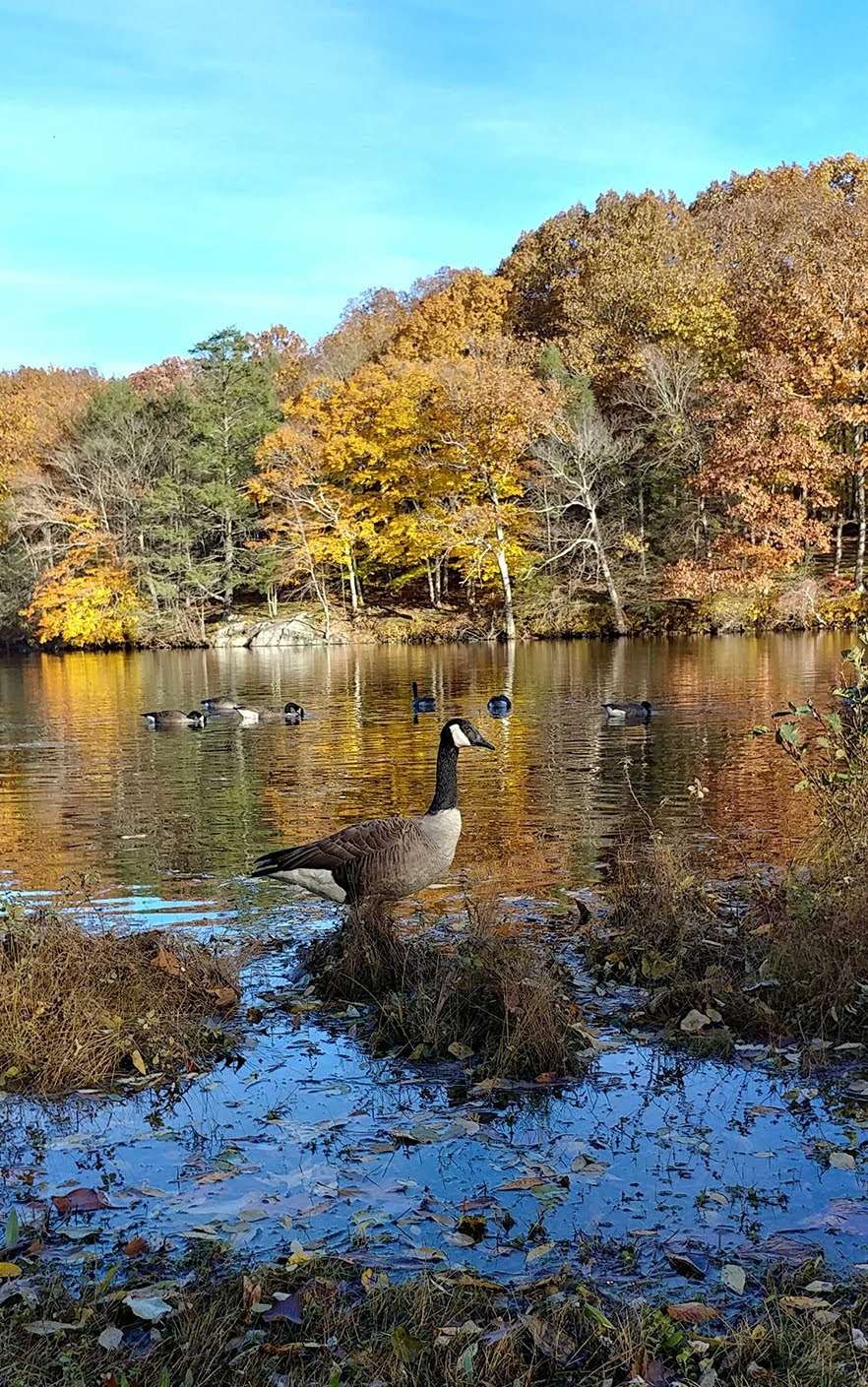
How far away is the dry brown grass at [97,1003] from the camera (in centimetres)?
627

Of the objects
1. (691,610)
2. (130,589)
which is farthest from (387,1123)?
(130,589)

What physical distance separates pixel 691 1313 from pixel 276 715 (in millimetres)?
24744

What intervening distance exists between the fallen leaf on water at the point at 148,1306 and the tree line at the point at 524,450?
149 feet

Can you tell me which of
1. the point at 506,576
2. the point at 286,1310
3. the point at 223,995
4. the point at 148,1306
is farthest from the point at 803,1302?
the point at 506,576

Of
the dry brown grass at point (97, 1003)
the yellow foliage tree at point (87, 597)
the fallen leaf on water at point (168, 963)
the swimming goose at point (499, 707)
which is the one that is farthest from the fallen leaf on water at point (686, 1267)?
the yellow foliage tree at point (87, 597)

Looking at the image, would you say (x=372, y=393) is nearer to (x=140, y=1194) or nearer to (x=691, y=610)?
(x=691, y=610)

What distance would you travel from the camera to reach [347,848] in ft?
28.0

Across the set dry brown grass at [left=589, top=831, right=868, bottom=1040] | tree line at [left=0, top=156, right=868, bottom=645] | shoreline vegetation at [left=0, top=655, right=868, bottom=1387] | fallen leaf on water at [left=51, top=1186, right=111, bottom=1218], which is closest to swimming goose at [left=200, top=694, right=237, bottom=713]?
shoreline vegetation at [left=0, top=655, right=868, bottom=1387]

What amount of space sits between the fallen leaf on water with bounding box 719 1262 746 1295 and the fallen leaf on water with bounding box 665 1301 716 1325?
0.20 metres

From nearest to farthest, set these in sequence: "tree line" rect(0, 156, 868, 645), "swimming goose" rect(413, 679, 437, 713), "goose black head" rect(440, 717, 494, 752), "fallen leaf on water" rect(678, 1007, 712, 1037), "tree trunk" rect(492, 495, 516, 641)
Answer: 1. "fallen leaf on water" rect(678, 1007, 712, 1037)
2. "goose black head" rect(440, 717, 494, 752)
3. "swimming goose" rect(413, 679, 437, 713)
4. "tree line" rect(0, 156, 868, 645)
5. "tree trunk" rect(492, 495, 516, 641)

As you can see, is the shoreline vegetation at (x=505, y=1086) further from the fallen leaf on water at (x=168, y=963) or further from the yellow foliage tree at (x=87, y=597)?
the yellow foliage tree at (x=87, y=597)

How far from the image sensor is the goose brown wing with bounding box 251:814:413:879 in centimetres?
847

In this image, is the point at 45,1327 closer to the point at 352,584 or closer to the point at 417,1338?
the point at 417,1338

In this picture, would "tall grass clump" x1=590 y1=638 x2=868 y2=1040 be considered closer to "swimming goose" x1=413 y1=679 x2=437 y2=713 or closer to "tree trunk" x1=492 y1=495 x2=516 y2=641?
"swimming goose" x1=413 y1=679 x2=437 y2=713
